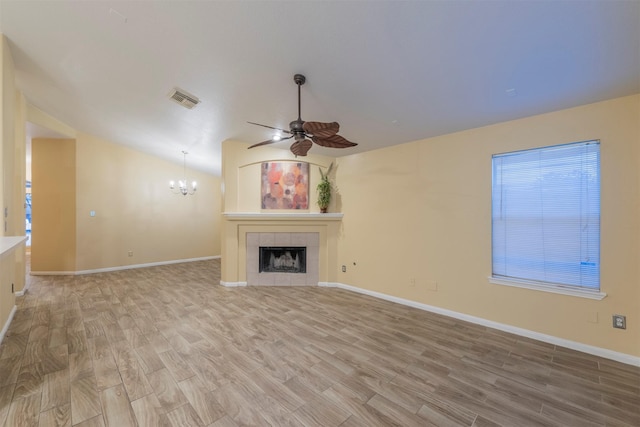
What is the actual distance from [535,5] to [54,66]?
4704 millimetres

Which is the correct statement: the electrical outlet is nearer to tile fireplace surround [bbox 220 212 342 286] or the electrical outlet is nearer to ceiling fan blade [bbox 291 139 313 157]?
ceiling fan blade [bbox 291 139 313 157]

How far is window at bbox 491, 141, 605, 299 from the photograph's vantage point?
102 inches

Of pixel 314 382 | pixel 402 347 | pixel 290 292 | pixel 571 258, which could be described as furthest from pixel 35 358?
pixel 571 258

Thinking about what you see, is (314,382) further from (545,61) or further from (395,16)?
(545,61)

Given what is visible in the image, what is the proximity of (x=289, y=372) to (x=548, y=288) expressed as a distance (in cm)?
294

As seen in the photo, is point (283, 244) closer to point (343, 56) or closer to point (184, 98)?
point (184, 98)

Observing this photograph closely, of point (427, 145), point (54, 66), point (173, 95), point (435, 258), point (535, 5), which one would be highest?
point (54, 66)

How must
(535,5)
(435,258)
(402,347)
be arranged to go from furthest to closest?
1. (435,258)
2. (402,347)
3. (535,5)

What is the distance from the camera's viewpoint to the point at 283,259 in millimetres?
5102

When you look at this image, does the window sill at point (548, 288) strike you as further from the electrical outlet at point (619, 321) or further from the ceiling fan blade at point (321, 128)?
the ceiling fan blade at point (321, 128)

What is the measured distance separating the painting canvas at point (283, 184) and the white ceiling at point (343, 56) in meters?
1.41

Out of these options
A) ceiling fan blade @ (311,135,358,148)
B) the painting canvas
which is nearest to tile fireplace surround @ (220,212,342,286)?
the painting canvas

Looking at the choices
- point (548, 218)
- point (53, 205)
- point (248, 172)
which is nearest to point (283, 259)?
point (248, 172)

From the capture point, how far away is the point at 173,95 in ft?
10.2
